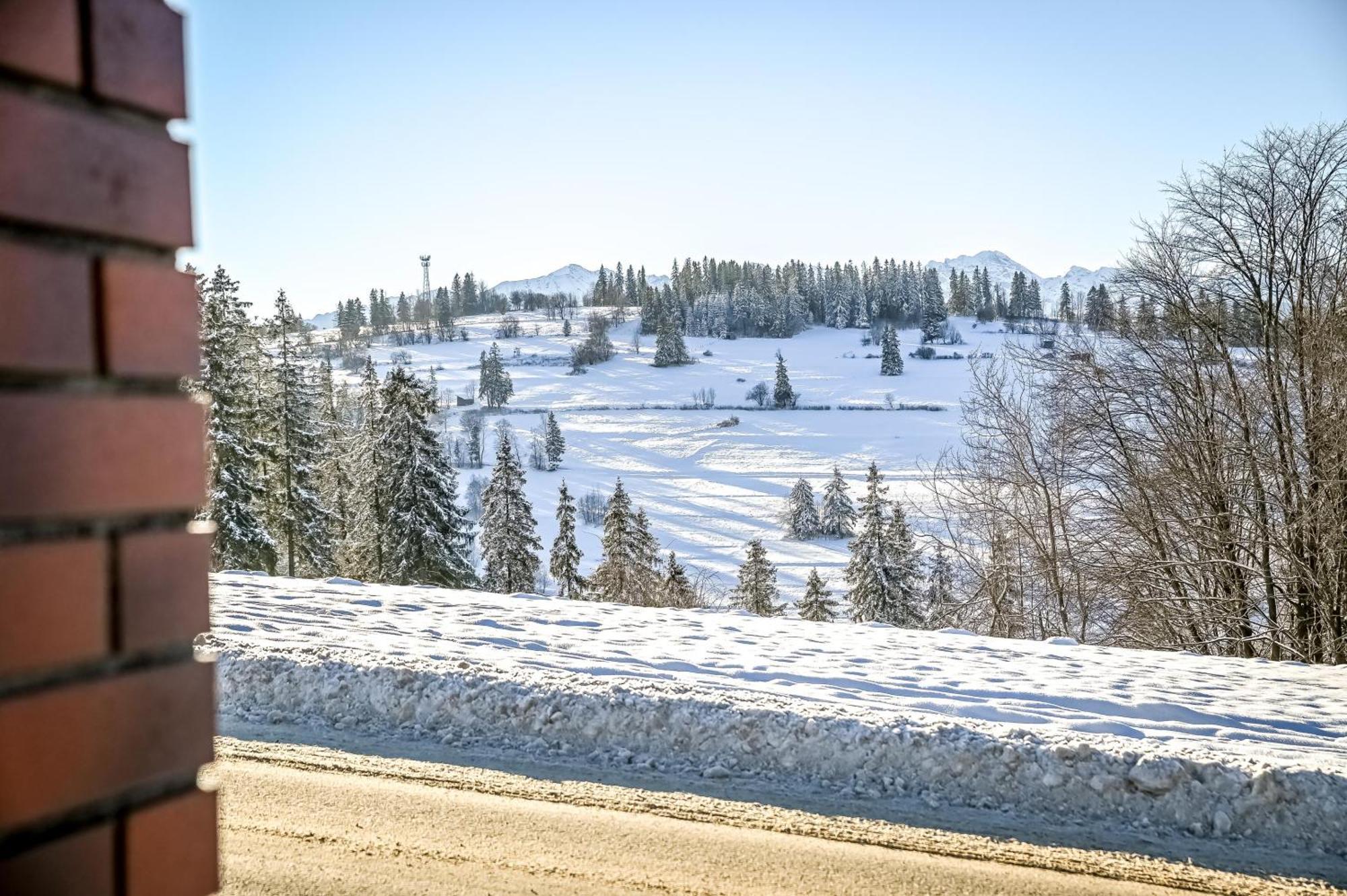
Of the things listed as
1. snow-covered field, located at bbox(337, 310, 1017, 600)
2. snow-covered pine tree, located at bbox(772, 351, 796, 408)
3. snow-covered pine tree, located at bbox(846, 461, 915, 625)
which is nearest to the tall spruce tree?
snow-covered pine tree, located at bbox(846, 461, 915, 625)

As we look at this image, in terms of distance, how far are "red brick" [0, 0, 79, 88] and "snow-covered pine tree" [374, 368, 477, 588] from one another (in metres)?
31.9

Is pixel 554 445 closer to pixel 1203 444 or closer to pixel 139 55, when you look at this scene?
pixel 1203 444

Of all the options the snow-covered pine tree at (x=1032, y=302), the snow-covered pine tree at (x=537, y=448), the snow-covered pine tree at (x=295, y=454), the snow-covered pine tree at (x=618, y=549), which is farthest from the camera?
the snow-covered pine tree at (x=1032, y=302)

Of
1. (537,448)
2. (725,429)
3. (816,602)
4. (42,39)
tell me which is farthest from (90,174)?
(725,429)

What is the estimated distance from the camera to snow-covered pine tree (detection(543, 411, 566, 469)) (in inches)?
3784

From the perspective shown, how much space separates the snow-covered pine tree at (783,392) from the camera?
387 feet

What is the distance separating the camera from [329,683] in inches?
255

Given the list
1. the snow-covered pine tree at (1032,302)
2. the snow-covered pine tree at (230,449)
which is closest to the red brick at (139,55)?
the snow-covered pine tree at (230,449)

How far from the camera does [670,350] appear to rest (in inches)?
5620

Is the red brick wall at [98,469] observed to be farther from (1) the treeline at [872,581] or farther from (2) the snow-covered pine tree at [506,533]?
(2) the snow-covered pine tree at [506,533]

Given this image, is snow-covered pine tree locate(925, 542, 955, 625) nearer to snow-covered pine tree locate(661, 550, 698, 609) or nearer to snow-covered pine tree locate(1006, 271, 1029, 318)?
snow-covered pine tree locate(661, 550, 698, 609)

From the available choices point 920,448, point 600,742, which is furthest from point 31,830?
point 920,448

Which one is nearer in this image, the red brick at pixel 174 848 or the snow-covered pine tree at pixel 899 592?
the red brick at pixel 174 848

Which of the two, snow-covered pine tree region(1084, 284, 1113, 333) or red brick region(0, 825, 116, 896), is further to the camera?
snow-covered pine tree region(1084, 284, 1113, 333)
